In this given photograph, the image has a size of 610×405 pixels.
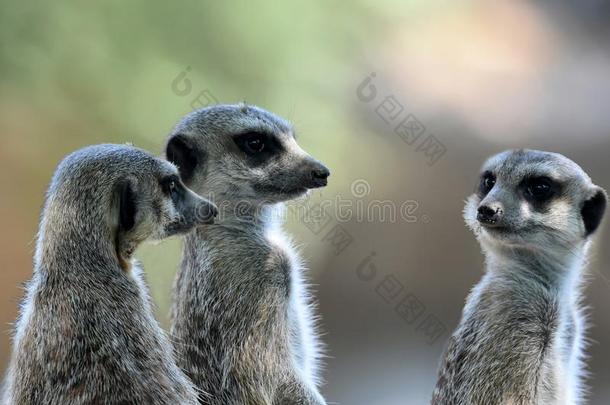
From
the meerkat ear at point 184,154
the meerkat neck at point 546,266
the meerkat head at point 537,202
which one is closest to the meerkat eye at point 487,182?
the meerkat head at point 537,202

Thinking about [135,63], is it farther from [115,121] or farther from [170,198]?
[170,198]

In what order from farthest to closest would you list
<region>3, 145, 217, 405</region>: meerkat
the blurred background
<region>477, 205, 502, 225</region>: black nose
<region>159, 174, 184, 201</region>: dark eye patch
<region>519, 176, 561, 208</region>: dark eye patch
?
the blurred background
<region>519, 176, 561, 208</region>: dark eye patch
<region>477, 205, 502, 225</region>: black nose
<region>159, 174, 184, 201</region>: dark eye patch
<region>3, 145, 217, 405</region>: meerkat

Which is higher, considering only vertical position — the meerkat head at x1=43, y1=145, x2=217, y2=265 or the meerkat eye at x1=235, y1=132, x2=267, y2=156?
the meerkat eye at x1=235, y1=132, x2=267, y2=156

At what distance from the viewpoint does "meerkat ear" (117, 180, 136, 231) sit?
4.22 ft

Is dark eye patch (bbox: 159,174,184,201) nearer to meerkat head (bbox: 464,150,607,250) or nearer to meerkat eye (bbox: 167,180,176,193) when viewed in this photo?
meerkat eye (bbox: 167,180,176,193)

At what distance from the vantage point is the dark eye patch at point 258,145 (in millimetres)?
1590

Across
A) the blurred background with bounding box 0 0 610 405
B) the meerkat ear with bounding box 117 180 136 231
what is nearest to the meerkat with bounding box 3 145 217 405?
the meerkat ear with bounding box 117 180 136 231

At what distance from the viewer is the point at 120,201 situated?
129 cm

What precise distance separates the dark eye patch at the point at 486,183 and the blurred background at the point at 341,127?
17cm

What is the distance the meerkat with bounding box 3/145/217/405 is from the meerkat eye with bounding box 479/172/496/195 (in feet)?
1.95

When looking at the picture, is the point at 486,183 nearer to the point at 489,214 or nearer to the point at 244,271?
the point at 489,214

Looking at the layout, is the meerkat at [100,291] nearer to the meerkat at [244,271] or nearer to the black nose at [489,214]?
the meerkat at [244,271]

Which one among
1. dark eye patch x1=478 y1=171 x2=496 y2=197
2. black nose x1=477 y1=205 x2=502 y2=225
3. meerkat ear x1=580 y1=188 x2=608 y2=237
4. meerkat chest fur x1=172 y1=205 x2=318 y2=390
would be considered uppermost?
meerkat ear x1=580 y1=188 x2=608 y2=237

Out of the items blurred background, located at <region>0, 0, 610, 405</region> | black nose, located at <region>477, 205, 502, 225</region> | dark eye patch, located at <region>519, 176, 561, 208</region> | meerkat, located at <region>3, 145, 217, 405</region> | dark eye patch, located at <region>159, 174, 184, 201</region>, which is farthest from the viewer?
blurred background, located at <region>0, 0, 610, 405</region>
